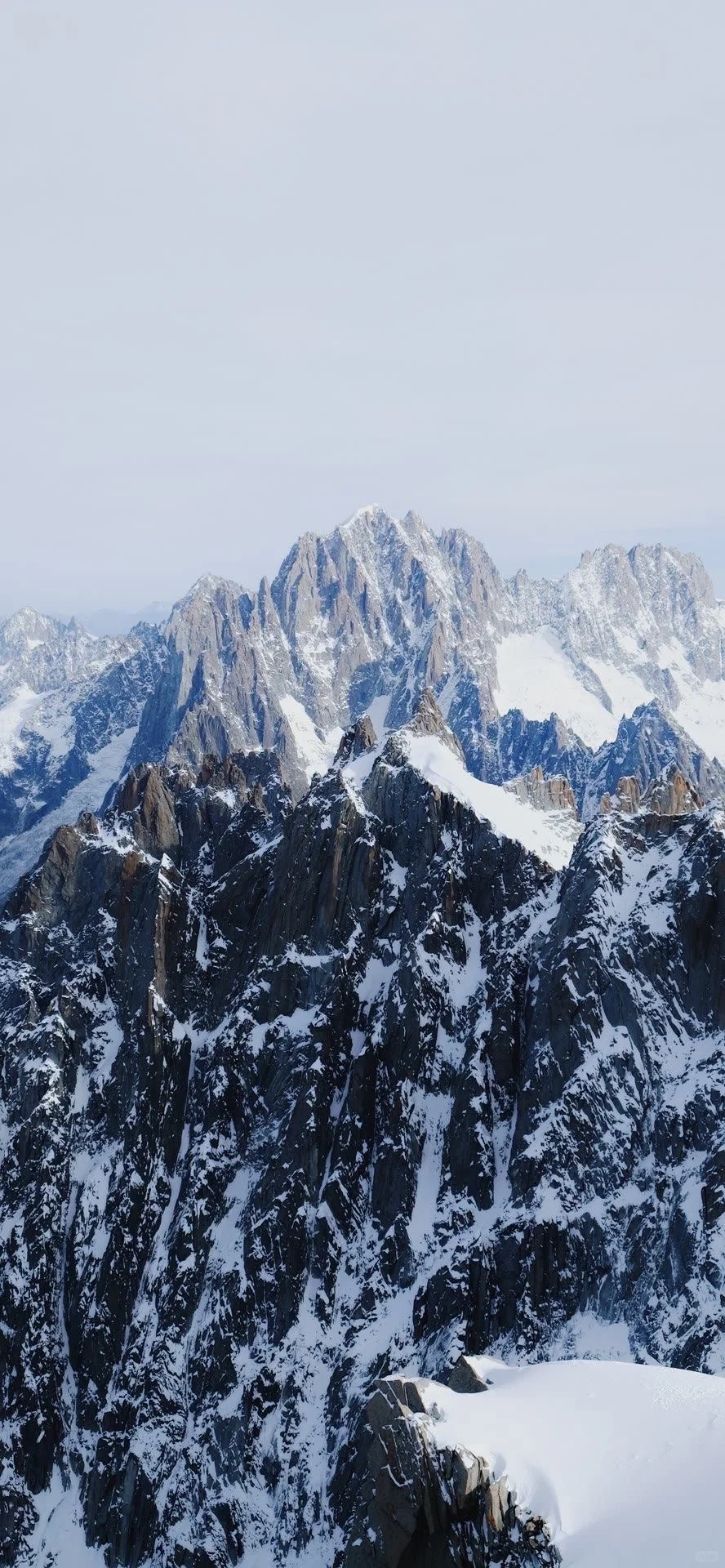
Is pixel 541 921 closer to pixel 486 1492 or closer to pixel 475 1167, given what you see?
pixel 475 1167

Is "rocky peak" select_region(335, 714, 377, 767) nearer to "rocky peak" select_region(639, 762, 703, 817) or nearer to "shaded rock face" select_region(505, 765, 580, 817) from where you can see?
"shaded rock face" select_region(505, 765, 580, 817)

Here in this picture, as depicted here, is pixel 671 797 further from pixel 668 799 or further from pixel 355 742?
pixel 355 742

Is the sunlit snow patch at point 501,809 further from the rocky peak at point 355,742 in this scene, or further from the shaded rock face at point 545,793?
Result: the rocky peak at point 355,742

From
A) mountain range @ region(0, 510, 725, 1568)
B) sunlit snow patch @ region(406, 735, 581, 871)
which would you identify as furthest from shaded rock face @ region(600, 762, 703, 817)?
sunlit snow patch @ region(406, 735, 581, 871)

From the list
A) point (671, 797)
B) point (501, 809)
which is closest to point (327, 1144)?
point (501, 809)

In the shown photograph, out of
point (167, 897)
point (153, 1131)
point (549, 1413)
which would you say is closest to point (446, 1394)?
point (549, 1413)

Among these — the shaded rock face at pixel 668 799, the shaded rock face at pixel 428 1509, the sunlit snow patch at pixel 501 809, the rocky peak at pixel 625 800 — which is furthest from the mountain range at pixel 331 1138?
the shaded rock face at pixel 428 1509
